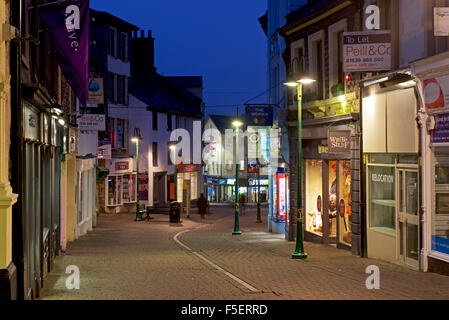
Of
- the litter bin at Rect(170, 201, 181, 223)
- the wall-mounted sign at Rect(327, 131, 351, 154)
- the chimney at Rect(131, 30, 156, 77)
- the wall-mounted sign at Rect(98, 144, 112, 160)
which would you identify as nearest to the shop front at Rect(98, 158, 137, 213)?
the wall-mounted sign at Rect(98, 144, 112, 160)

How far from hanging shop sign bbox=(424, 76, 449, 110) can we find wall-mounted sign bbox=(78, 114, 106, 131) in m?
14.6

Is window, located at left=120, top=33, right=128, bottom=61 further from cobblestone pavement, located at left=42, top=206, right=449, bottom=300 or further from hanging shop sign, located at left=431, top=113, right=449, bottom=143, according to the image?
hanging shop sign, located at left=431, top=113, right=449, bottom=143

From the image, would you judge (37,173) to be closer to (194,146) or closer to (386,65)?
(386,65)

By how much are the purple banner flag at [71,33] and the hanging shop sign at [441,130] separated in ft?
26.3

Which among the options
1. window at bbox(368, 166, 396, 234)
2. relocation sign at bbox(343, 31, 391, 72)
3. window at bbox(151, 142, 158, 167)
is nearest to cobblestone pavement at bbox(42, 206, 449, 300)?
window at bbox(368, 166, 396, 234)

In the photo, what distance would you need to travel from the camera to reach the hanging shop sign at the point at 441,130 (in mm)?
14781

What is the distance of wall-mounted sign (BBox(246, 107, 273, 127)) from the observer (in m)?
33.1

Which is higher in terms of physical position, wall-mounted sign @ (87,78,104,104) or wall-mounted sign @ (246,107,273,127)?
wall-mounted sign @ (87,78,104,104)

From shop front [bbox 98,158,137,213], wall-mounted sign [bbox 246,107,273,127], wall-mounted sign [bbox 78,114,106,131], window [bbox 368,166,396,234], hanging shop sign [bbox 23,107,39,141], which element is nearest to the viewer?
hanging shop sign [bbox 23,107,39,141]

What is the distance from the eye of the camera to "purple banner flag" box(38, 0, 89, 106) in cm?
1436

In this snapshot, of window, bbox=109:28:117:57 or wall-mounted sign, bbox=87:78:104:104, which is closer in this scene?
wall-mounted sign, bbox=87:78:104:104

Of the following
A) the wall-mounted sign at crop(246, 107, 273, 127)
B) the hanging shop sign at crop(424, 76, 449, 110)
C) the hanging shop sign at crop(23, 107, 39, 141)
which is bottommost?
the hanging shop sign at crop(23, 107, 39, 141)

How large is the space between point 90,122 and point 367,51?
506 inches

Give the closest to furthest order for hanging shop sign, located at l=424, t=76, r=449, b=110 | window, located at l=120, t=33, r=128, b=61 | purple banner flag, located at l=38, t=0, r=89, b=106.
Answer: purple banner flag, located at l=38, t=0, r=89, b=106, hanging shop sign, located at l=424, t=76, r=449, b=110, window, located at l=120, t=33, r=128, b=61
